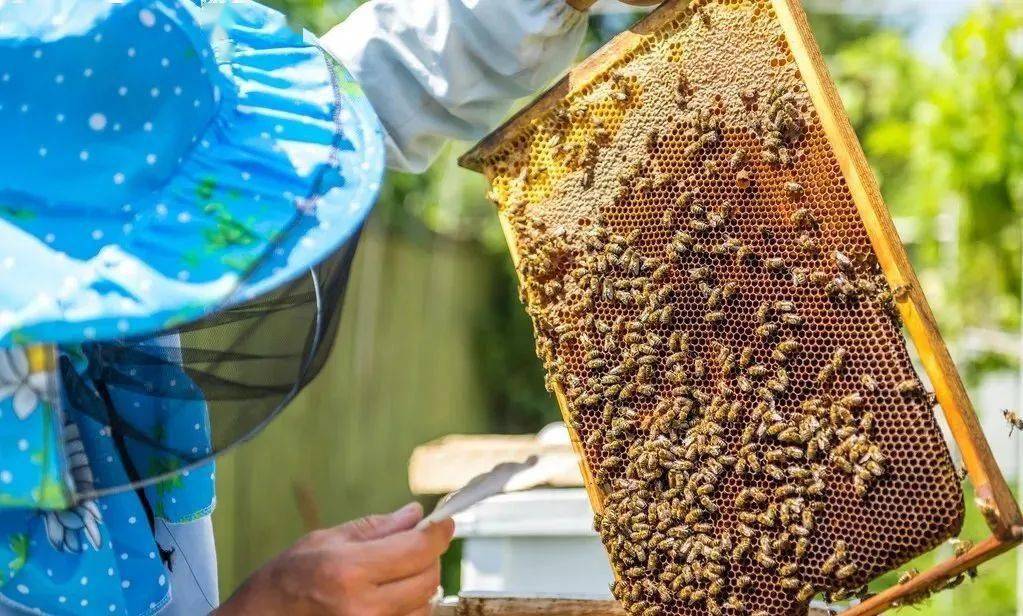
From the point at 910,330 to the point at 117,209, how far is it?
1433 mm

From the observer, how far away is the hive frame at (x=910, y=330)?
5.62 feet

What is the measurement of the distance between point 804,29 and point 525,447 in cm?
176

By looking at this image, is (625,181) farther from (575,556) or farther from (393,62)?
(575,556)

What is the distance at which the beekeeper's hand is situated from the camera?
67.3 inches

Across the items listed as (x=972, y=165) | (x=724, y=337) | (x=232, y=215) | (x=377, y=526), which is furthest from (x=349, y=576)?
(x=972, y=165)

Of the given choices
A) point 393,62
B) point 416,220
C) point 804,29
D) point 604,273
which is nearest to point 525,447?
point 604,273

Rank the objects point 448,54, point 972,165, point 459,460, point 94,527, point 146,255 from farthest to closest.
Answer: point 972,165 < point 459,460 < point 448,54 < point 94,527 < point 146,255

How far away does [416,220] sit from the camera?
31.2 feet

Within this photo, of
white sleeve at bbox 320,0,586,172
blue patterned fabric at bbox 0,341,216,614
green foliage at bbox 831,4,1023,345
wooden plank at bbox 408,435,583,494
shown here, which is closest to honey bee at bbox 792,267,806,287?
white sleeve at bbox 320,0,586,172

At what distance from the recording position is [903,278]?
5.98 feet

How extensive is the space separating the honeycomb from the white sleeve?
0.13 m

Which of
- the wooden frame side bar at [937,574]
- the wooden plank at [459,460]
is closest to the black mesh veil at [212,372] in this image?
the wooden frame side bar at [937,574]

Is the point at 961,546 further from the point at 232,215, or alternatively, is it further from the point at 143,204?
the point at 143,204

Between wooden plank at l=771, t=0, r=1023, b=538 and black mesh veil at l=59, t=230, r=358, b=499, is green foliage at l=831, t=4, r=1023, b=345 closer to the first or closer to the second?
wooden plank at l=771, t=0, r=1023, b=538
